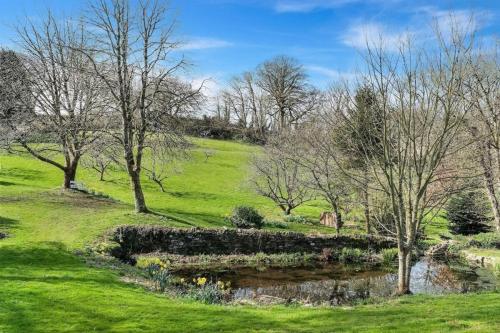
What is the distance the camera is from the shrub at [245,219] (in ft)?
93.8

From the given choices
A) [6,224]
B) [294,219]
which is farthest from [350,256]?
[6,224]

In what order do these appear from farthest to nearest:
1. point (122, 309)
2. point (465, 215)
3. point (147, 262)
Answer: point (465, 215)
point (147, 262)
point (122, 309)

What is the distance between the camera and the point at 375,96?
12945 mm

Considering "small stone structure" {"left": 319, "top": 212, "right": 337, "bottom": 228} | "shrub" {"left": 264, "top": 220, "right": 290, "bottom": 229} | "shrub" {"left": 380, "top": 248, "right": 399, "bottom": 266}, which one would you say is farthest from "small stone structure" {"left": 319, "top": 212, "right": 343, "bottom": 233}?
"shrub" {"left": 380, "top": 248, "right": 399, "bottom": 266}

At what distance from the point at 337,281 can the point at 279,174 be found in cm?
1893

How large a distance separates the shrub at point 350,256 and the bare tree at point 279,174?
10909 mm

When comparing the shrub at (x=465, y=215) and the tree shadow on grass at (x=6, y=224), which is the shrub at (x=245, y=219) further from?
the shrub at (x=465, y=215)

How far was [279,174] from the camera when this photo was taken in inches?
1519

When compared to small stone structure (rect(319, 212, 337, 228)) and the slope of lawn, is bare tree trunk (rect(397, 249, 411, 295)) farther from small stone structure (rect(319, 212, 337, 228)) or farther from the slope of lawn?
small stone structure (rect(319, 212, 337, 228))

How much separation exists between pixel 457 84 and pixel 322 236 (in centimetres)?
1540

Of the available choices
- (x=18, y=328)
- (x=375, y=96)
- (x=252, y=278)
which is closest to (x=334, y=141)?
(x=252, y=278)

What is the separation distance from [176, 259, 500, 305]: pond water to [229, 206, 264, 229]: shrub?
21.0ft

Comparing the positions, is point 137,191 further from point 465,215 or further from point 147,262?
point 465,215

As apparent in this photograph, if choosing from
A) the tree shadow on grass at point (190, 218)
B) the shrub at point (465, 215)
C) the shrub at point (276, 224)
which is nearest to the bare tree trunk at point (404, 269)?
the tree shadow on grass at point (190, 218)
